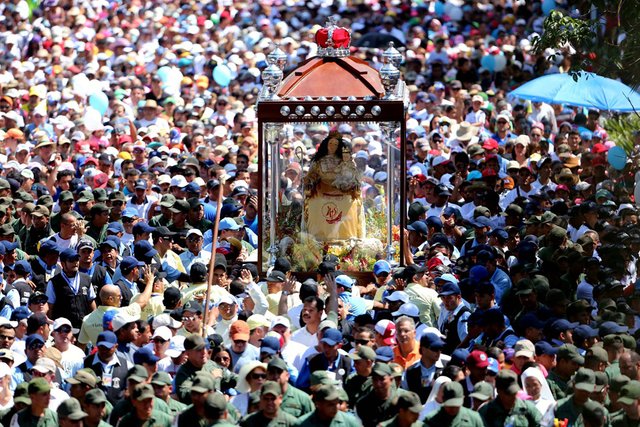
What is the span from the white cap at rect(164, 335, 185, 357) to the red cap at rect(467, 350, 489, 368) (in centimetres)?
242

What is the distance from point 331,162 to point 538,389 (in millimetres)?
5298

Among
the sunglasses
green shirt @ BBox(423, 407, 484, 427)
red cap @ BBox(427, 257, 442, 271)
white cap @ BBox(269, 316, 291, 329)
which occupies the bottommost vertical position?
green shirt @ BBox(423, 407, 484, 427)

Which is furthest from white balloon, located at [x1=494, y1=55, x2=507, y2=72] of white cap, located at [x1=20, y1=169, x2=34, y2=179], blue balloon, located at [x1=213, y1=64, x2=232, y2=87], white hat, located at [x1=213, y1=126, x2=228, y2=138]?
white cap, located at [x1=20, y1=169, x2=34, y2=179]

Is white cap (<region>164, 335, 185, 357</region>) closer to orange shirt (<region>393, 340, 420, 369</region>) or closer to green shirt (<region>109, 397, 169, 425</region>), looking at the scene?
green shirt (<region>109, 397, 169, 425</region>)

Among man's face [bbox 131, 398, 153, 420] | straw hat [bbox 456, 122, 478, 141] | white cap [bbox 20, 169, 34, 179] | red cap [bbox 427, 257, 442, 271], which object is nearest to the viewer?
man's face [bbox 131, 398, 153, 420]

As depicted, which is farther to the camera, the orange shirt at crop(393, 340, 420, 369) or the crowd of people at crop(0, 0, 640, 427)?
the orange shirt at crop(393, 340, 420, 369)

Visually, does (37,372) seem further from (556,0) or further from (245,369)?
(556,0)

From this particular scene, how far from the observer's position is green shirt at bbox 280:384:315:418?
12703 millimetres

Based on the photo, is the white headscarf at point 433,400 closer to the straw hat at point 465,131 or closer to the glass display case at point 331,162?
the glass display case at point 331,162

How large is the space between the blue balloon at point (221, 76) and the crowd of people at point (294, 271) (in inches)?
1.9

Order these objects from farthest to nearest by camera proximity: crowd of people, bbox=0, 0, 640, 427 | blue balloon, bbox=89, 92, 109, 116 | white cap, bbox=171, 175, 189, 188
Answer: blue balloon, bbox=89, 92, 109, 116 < white cap, bbox=171, 175, 189, 188 < crowd of people, bbox=0, 0, 640, 427

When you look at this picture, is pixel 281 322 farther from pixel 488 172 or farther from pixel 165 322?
pixel 488 172

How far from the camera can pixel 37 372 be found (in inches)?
531

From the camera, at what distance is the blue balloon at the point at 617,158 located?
2045 cm
